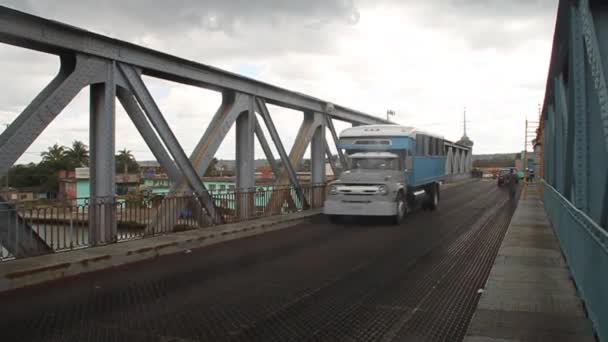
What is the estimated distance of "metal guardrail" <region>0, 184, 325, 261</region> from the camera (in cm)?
856

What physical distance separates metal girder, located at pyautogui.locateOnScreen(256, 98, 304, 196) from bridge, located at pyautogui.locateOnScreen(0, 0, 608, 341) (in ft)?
0.81

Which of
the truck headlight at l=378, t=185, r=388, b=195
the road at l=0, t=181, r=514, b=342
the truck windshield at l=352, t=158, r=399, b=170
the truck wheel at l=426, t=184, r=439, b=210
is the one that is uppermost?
the truck windshield at l=352, t=158, r=399, b=170

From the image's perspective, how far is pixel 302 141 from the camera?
18938mm

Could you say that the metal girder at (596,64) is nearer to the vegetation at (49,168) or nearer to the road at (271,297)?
the road at (271,297)

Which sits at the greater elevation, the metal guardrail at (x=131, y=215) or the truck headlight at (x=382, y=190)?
the truck headlight at (x=382, y=190)

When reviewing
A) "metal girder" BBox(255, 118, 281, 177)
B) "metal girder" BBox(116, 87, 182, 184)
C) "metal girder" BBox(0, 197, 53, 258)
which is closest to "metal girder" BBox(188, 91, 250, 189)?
"metal girder" BBox(255, 118, 281, 177)

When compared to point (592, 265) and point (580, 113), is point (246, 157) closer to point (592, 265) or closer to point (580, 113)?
point (580, 113)

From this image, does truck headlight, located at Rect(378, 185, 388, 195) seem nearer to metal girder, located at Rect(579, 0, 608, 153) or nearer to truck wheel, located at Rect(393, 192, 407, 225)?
truck wheel, located at Rect(393, 192, 407, 225)

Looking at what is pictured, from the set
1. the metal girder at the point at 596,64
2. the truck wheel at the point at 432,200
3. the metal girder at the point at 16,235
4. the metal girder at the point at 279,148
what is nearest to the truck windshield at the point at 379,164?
the metal girder at the point at 279,148

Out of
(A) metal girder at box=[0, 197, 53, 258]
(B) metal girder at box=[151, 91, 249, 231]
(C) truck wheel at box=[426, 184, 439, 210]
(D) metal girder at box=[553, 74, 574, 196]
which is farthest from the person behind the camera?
(C) truck wheel at box=[426, 184, 439, 210]

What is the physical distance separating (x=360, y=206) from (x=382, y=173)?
1615 millimetres

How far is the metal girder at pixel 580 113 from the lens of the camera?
6.54 metres

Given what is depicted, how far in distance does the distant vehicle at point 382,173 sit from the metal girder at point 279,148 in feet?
4.84

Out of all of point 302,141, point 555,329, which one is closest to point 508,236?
point 555,329
